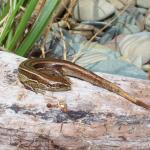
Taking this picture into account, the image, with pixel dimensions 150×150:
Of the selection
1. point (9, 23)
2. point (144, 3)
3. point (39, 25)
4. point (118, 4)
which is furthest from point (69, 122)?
point (144, 3)

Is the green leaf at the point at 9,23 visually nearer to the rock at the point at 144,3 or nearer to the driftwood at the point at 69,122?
the driftwood at the point at 69,122

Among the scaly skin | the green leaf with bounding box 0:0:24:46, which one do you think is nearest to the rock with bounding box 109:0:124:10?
the green leaf with bounding box 0:0:24:46

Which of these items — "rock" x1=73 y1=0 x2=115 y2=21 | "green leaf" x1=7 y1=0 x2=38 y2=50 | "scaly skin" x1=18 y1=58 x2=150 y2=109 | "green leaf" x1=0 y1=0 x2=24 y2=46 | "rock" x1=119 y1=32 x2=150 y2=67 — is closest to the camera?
"scaly skin" x1=18 y1=58 x2=150 y2=109

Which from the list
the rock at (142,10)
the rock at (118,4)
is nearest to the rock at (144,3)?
the rock at (142,10)

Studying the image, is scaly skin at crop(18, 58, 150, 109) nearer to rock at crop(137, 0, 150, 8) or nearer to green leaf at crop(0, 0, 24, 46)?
green leaf at crop(0, 0, 24, 46)

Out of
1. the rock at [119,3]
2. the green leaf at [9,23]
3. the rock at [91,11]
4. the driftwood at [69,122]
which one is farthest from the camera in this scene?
the rock at [119,3]
